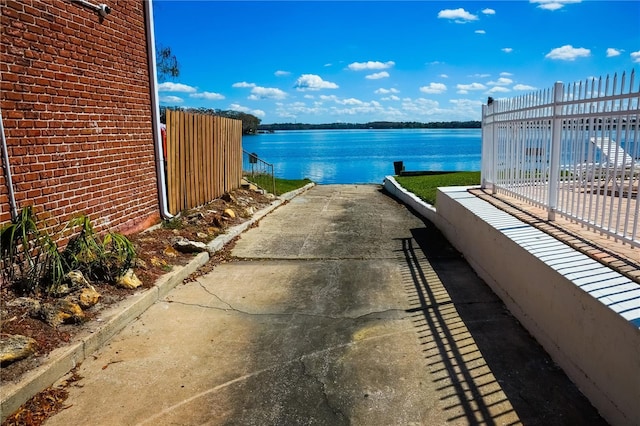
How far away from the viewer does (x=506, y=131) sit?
7.52 meters

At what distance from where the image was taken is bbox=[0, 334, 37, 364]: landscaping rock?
351 centimetres

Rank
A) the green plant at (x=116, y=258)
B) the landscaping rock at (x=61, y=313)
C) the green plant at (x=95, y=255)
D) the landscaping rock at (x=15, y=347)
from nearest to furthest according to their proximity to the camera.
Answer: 1. the landscaping rock at (x=15, y=347)
2. the landscaping rock at (x=61, y=313)
3. the green plant at (x=95, y=255)
4. the green plant at (x=116, y=258)

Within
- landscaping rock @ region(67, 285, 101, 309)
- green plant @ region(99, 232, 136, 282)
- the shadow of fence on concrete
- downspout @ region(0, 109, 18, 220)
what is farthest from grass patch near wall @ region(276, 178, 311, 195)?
landscaping rock @ region(67, 285, 101, 309)

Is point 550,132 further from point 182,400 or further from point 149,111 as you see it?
point 149,111

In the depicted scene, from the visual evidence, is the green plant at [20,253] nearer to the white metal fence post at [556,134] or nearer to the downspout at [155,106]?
the downspout at [155,106]

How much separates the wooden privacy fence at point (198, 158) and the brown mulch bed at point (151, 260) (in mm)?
267

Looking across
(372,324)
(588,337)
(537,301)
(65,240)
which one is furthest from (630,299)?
(65,240)

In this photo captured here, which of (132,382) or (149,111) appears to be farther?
(149,111)

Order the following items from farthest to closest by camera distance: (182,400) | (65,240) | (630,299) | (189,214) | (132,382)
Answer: (189,214), (65,240), (132,382), (182,400), (630,299)

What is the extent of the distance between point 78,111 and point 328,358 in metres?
4.58

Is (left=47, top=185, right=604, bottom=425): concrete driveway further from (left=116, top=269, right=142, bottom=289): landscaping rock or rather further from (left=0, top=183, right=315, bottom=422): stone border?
(left=116, top=269, right=142, bottom=289): landscaping rock

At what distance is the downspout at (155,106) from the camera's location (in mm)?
7801

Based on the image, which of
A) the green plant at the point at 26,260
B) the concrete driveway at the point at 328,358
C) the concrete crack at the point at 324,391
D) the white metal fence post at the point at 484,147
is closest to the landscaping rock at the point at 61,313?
the green plant at the point at 26,260

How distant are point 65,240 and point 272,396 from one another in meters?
3.65
